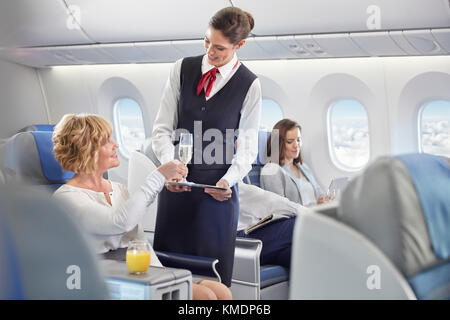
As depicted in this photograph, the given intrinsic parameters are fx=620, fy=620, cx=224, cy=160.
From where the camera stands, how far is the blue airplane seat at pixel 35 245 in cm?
102

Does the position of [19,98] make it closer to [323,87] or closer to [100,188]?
[323,87]

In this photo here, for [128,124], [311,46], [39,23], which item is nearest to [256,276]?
[311,46]

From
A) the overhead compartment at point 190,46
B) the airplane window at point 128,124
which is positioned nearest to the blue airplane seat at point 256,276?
the overhead compartment at point 190,46

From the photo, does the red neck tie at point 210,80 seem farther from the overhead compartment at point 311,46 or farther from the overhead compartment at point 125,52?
the overhead compartment at point 125,52

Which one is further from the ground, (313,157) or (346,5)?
(346,5)

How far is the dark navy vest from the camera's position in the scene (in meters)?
3.00

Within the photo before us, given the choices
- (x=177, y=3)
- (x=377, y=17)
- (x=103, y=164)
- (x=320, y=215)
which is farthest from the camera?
(x=177, y=3)

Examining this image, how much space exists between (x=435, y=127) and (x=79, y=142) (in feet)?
13.9

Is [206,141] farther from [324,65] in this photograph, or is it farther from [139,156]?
[324,65]

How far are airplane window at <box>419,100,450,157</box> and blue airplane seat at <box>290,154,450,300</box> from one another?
4619 mm

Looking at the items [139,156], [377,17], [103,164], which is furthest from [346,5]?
[103,164]

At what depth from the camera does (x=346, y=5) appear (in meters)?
4.84

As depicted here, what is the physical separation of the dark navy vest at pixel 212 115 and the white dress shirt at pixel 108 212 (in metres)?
0.49
